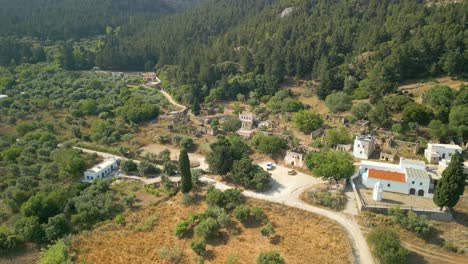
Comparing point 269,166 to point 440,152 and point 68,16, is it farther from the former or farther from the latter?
point 68,16

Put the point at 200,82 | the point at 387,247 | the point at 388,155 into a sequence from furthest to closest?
the point at 200,82 → the point at 388,155 → the point at 387,247

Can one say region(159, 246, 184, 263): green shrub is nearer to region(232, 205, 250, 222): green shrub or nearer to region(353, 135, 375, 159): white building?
region(232, 205, 250, 222): green shrub

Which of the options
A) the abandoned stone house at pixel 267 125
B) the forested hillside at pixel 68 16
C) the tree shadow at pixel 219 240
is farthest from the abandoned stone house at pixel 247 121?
the forested hillside at pixel 68 16

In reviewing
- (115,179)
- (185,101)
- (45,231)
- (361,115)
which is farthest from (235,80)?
(45,231)

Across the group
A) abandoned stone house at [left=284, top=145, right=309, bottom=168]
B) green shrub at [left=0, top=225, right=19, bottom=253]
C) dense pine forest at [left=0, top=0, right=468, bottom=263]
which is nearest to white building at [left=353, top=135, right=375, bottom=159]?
dense pine forest at [left=0, top=0, right=468, bottom=263]

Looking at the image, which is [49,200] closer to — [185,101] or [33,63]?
[185,101]

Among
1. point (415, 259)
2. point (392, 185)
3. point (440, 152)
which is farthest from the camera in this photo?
point (440, 152)

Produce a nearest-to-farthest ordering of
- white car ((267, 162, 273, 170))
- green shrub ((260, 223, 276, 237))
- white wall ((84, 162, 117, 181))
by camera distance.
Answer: green shrub ((260, 223, 276, 237)) < white wall ((84, 162, 117, 181)) < white car ((267, 162, 273, 170))

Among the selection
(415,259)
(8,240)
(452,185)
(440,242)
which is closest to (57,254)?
(8,240)
